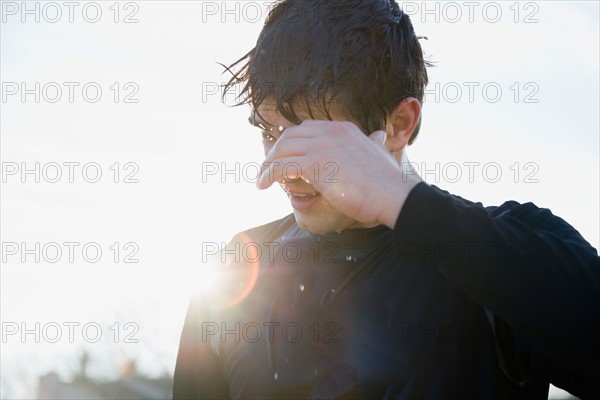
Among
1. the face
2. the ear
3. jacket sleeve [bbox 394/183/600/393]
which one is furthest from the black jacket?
the ear

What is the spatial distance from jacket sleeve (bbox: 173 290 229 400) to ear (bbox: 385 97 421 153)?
40.2 inches

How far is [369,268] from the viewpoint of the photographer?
288 cm

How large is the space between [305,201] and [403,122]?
2.33 feet

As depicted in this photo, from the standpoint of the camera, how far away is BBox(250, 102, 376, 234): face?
2.83m

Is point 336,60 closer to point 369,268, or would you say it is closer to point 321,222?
point 321,222

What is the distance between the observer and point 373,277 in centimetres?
284

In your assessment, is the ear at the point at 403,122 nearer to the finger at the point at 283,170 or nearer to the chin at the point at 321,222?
the chin at the point at 321,222

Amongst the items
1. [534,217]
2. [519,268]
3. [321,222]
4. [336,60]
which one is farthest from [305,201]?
[519,268]

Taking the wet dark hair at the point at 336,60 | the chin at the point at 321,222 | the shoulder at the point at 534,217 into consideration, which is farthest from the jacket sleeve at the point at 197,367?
the shoulder at the point at 534,217

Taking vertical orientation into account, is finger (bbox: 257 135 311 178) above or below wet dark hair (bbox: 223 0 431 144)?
below

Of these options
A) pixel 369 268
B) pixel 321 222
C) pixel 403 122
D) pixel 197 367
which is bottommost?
pixel 197 367

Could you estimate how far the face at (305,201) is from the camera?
283 centimetres

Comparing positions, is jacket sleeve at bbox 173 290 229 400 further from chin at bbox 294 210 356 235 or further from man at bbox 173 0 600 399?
chin at bbox 294 210 356 235

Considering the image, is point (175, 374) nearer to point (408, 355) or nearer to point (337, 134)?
point (408, 355)
